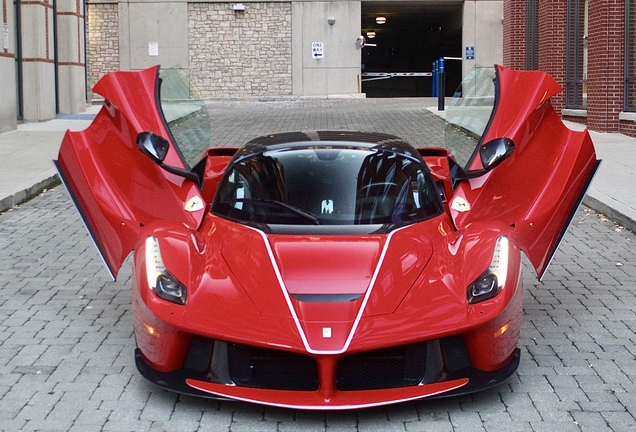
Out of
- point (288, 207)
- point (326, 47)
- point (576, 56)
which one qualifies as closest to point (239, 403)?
point (288, 207)

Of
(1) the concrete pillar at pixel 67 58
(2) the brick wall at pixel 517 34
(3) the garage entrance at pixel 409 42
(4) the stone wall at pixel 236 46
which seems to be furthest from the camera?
(3) the garage entrance at pixel 409 42

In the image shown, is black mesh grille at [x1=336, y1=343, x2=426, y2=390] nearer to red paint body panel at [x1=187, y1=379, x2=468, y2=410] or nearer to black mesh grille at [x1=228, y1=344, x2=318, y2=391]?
Result: red paint body panel at [x1=187, y1=379, x2=468, y2=410]

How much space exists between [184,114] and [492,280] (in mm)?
3678

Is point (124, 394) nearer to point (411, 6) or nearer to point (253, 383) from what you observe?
point (253, 383)

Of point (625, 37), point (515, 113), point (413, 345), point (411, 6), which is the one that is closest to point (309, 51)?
point (411, 6)

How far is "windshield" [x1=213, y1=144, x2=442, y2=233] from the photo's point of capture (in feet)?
18.6

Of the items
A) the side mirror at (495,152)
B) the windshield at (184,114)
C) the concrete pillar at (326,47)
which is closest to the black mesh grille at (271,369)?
the side mirror at (495,152)

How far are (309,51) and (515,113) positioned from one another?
33.8 meters

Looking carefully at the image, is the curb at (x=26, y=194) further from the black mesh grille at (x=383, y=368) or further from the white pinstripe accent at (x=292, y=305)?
the black mesh grille at (x=383, y=368)

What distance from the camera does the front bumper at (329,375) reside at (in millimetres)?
4496

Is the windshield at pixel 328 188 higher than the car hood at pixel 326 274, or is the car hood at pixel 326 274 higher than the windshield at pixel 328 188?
the windshield at pixel 328 188

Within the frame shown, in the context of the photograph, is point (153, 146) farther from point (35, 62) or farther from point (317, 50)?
point (317, 50)

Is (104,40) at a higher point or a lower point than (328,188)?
higher

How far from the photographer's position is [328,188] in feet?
19.1
